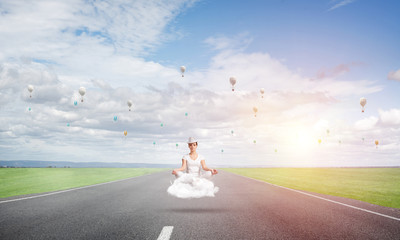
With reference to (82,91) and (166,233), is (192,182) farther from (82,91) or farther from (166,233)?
(82,91)

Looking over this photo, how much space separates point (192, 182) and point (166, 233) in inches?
86.7

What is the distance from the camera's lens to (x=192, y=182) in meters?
7.51

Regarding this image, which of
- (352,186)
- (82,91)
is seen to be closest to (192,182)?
(352,186)

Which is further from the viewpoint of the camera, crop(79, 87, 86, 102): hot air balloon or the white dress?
crop(79, 87, 86, 102): hot air balloon

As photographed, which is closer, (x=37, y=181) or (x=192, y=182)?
(x=192, y=182)

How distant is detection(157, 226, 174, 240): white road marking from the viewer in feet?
16.7

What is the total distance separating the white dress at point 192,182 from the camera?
7.43 meters

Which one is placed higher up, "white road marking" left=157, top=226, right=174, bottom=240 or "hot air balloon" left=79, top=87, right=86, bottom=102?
"hot air balloon" left=79, top=87, right=86, bottom=102

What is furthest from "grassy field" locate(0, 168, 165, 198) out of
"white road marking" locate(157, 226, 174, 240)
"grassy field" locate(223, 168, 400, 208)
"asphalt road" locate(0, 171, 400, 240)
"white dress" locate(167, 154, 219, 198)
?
"grassy field" locate(223, 168, 400, 208)

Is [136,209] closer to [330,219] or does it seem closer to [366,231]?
[330,219]

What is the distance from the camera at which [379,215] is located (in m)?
8.12

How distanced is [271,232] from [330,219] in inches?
96.9

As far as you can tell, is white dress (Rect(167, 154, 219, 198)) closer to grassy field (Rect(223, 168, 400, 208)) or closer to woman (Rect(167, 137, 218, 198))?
woman (Rect(167, 137, 218, 198))

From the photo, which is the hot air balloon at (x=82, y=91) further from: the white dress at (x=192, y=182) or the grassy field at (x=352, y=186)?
the white dress at (x=192, y=182)
